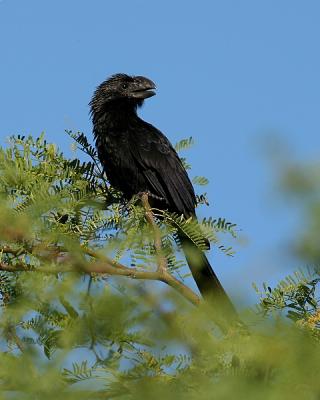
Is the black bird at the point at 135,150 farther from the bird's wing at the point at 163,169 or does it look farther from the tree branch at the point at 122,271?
the tree branch at the point at 122,271

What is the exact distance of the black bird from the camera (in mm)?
5625

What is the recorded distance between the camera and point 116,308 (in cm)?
99

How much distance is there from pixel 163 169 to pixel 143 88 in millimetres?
1201

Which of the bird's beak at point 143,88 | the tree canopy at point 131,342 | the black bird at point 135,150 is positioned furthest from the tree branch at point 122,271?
the bird's beak at point 143,88

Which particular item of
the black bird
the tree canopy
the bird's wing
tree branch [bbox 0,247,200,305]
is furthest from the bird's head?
the tree canopy

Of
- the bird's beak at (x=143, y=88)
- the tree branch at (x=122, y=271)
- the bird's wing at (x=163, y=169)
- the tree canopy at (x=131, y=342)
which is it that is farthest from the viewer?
the bird's beak at (x=143, y=88)

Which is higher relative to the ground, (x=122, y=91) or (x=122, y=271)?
(x=122, y=91)

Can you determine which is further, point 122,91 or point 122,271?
point 122,91

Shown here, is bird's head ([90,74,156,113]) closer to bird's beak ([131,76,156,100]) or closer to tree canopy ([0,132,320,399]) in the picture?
bird's beak ([131,76,156,100])

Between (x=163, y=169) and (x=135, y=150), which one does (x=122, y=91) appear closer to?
(x=135, y=150)

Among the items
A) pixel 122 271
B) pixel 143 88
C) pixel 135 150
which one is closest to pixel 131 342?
pixel 122 271

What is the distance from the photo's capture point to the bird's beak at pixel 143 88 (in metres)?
6.68

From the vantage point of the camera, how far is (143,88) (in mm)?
6742

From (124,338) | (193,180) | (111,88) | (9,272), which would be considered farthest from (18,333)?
(111,88)
